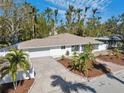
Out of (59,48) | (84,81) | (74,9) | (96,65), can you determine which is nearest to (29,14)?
(59,48)

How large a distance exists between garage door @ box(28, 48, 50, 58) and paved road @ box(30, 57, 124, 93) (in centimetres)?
536

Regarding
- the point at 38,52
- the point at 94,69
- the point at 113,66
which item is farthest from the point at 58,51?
the point at 113,66

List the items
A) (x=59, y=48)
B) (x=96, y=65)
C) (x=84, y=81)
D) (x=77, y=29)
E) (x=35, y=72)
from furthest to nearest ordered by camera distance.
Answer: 1. (x=77, y=29)
2. (x=59, y=48)
3. (x=96, y=65)
4. (x=35, y=72)
5. (x=84, y=81)

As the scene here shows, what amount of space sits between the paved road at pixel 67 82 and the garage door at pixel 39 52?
17.6 feet

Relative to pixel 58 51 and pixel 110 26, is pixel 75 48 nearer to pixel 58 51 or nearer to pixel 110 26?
pixel 58 51

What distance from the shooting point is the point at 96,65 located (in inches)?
1081

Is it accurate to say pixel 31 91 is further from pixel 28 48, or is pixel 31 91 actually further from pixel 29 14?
pixel 29 14

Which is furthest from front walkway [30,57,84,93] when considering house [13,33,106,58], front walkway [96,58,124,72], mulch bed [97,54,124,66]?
mulch bed [97,54,124,66]

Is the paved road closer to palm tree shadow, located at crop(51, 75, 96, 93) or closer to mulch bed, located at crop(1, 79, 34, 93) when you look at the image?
palm tree shadow, located at crop(51, 75, 96, 93)

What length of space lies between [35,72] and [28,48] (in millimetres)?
6430

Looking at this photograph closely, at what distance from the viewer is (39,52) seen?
31.0 meters

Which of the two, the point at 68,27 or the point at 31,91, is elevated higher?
the point at 68,27

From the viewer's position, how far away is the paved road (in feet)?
62.2

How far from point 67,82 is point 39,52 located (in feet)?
37.4
